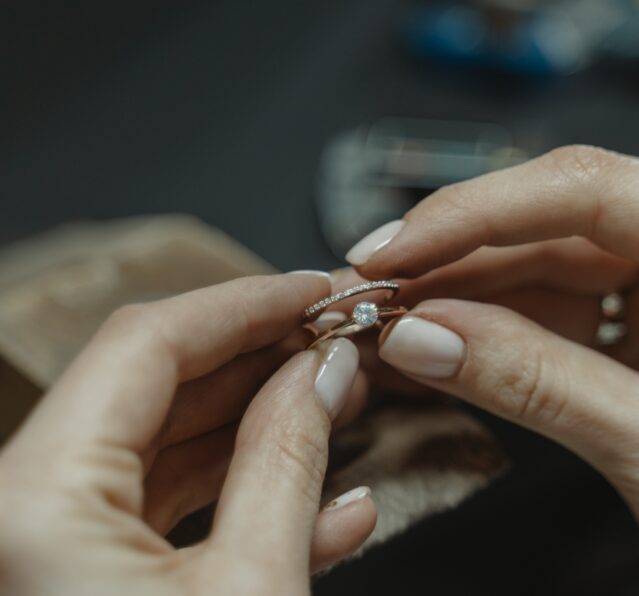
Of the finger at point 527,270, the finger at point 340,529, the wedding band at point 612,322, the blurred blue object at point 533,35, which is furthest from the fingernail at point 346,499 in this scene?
the blurred blue object at point 533,35

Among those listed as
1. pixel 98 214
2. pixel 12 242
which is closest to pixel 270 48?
pixel 98 214

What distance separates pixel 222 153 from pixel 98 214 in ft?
0.90

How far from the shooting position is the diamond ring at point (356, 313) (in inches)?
23.5

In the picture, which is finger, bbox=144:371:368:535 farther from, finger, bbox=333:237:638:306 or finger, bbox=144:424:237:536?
finger, bbox=333:237:638:306

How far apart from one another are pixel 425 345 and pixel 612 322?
12.3 inches

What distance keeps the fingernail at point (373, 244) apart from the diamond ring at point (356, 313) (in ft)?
0.10

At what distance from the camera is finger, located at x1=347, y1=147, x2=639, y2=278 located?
25.1 inches

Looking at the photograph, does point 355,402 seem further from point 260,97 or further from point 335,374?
point 260,97

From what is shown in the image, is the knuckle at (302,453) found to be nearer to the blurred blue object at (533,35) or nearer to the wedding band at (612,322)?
the wedding band at (612,322)

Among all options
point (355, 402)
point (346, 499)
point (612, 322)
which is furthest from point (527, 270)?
point (346, 499)

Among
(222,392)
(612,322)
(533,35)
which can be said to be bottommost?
(612,322)

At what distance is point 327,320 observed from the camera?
667 mm

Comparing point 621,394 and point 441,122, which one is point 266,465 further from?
point 441,122

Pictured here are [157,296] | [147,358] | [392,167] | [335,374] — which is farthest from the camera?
[392,167]
